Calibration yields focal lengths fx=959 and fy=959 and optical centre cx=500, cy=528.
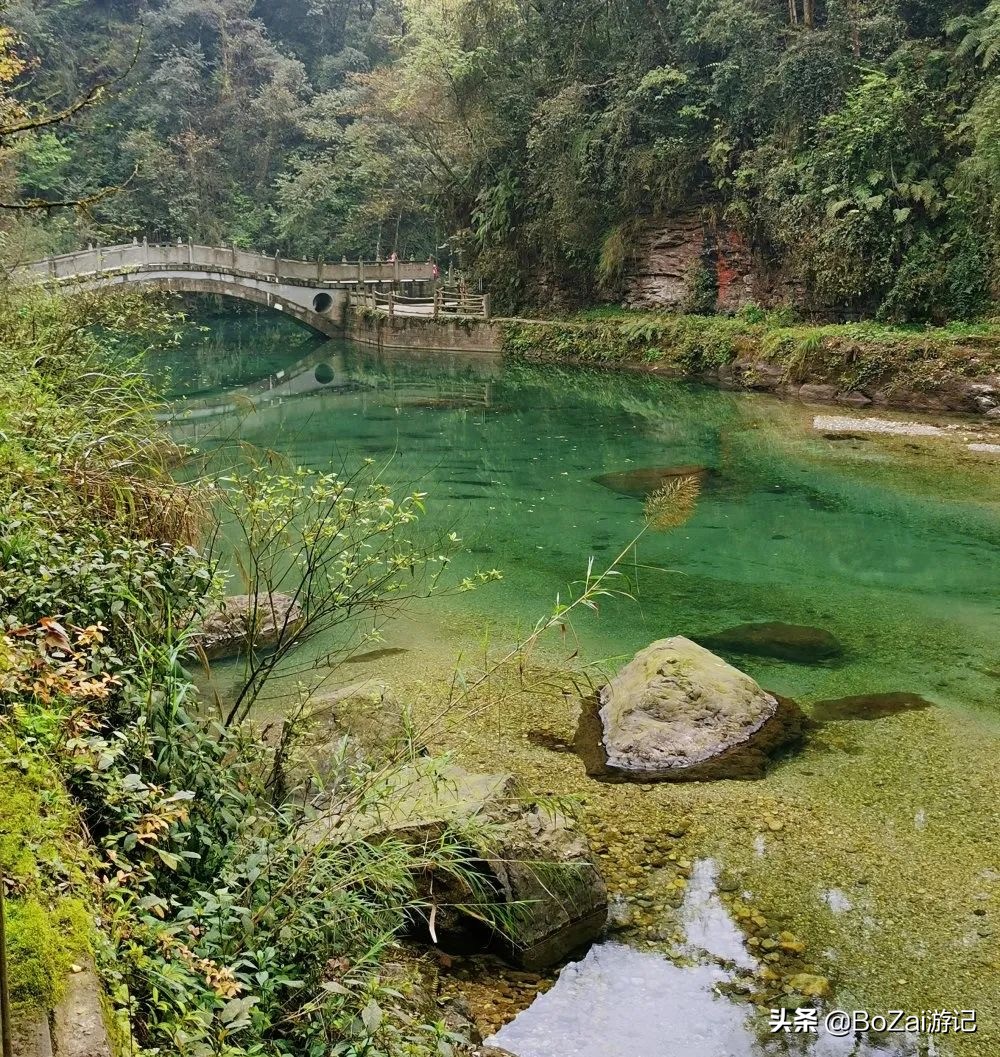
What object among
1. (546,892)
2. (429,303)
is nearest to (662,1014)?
(546,892)

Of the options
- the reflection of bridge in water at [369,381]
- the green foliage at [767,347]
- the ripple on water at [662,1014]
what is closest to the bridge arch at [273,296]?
the reflection of bridge in water at [369,381]

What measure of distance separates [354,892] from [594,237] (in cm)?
2267

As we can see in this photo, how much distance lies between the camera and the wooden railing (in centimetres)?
2617

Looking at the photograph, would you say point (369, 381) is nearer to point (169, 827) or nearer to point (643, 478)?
point (643, 478)

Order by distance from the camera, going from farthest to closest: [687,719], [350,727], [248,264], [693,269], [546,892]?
1. [248,264]
2. [693,269]
3. [687,719]
4. [350,727]
5. [546,892]

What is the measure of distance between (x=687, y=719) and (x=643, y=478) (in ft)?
23.0

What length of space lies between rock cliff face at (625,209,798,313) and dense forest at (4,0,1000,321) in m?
0.39

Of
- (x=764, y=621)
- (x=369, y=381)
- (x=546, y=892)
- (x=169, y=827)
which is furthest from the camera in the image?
(x=369, y=381)

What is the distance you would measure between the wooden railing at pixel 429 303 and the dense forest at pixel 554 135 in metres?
Result: 0.79

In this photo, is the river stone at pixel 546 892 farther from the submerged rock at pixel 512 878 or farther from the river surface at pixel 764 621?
the river surface at pixel 764 621

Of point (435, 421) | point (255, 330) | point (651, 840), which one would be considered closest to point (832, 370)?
point (435, 421)

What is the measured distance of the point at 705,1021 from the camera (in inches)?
132

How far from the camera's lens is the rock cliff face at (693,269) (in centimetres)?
2098

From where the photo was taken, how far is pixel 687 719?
5352 mm
